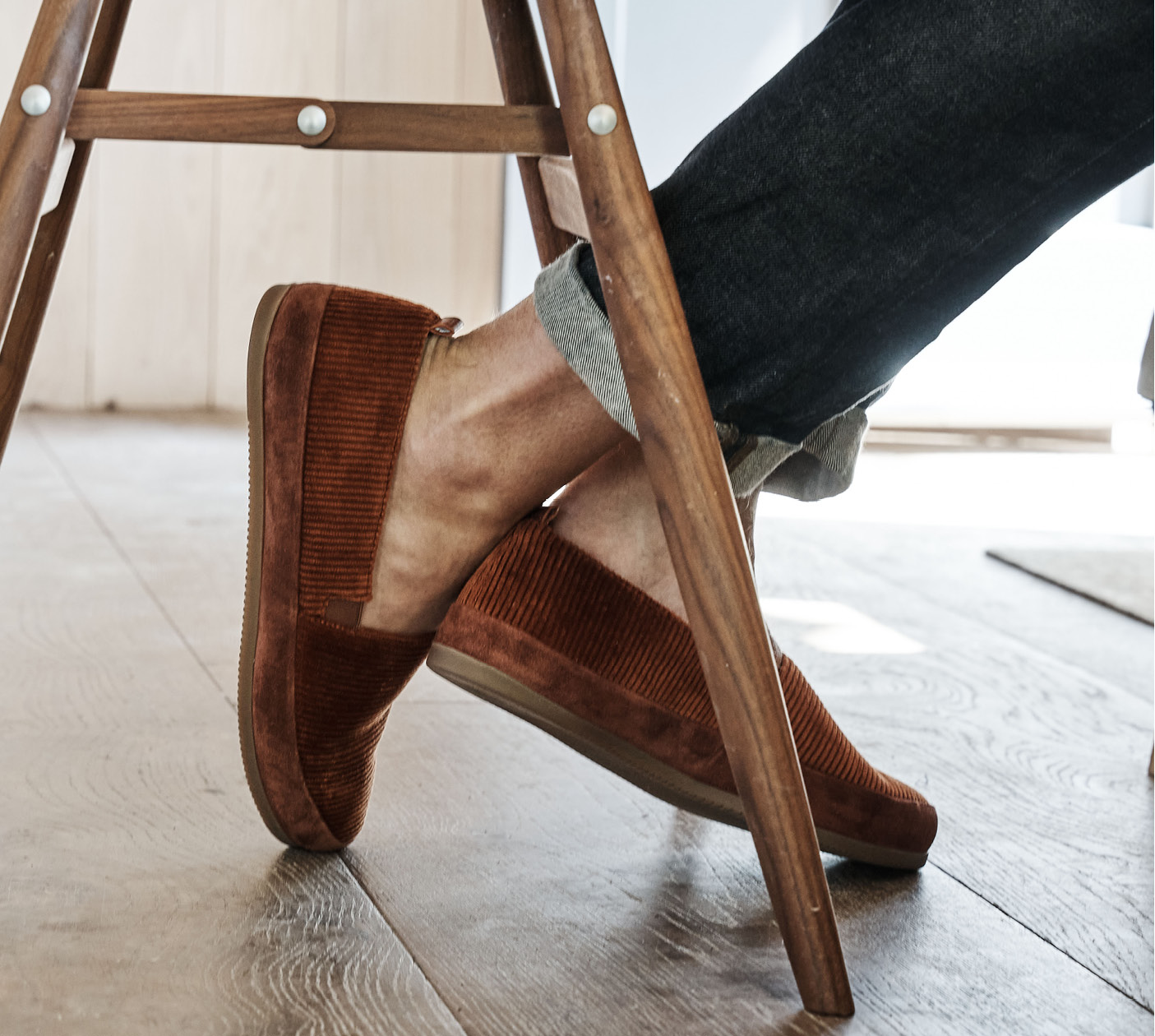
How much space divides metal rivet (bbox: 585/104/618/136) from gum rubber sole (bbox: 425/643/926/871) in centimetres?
23

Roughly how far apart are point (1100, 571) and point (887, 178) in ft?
3.96

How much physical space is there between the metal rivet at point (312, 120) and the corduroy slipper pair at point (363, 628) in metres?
0.10

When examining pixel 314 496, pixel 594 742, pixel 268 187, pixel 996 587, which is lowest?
pixel 996 587

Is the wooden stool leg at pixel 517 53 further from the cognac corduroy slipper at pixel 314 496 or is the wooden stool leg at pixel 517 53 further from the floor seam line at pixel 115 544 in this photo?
the floor seam line at pixel 115 544

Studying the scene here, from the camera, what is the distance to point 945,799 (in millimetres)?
826

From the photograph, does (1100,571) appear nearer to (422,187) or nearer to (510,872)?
(510,872)

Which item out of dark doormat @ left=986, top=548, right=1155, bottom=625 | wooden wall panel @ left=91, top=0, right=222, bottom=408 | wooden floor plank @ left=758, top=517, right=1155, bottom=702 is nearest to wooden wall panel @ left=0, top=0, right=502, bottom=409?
wooden wall panel @ left=91, top=0, right=222, bottom=408

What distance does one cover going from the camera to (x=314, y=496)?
2.00ft

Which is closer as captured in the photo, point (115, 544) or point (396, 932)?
point (396, 932)

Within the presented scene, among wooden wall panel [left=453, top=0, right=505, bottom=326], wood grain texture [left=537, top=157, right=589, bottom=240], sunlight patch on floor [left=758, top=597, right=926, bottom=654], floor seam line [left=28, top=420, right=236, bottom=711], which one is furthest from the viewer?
wooden wall panel [left=453, top=0, right=505, bottom=326]

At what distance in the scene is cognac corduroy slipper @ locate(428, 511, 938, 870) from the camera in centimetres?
62

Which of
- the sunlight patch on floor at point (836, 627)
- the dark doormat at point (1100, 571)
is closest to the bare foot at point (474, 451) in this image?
the sunlight patch on floor at point (836, 627)

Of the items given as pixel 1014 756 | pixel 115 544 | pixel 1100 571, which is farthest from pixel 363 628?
pixel 1100 571

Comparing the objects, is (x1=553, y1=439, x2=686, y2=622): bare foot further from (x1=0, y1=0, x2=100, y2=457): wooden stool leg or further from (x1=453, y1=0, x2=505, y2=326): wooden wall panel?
(x1=453, y1=0, x2=505, y2=326): wooden wall panel
